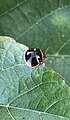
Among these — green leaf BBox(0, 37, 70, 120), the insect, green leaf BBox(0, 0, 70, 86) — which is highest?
green leaf BBox(0, 0, 70, 86)

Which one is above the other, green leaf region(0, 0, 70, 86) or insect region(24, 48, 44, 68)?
green leaf region(0, 0, 70, 86)

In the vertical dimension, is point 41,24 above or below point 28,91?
above

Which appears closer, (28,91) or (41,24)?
(28,91)

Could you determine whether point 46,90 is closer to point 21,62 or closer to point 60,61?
point 21,62

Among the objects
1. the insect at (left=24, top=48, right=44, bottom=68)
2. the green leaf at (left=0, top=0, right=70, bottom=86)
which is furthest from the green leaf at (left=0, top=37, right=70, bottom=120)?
→ the green leaf at (left=0, top=0, right=70, bottom=86)

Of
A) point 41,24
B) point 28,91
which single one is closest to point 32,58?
point 28,91

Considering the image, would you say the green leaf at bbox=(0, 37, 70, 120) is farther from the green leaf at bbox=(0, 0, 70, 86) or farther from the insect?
the green leaf at bbox=(0, 0, 70, 86)

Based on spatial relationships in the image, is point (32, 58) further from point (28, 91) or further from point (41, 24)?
point (41, 24)

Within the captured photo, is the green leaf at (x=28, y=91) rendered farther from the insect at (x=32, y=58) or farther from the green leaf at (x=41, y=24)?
the green leaf at (x=41, y=24)
